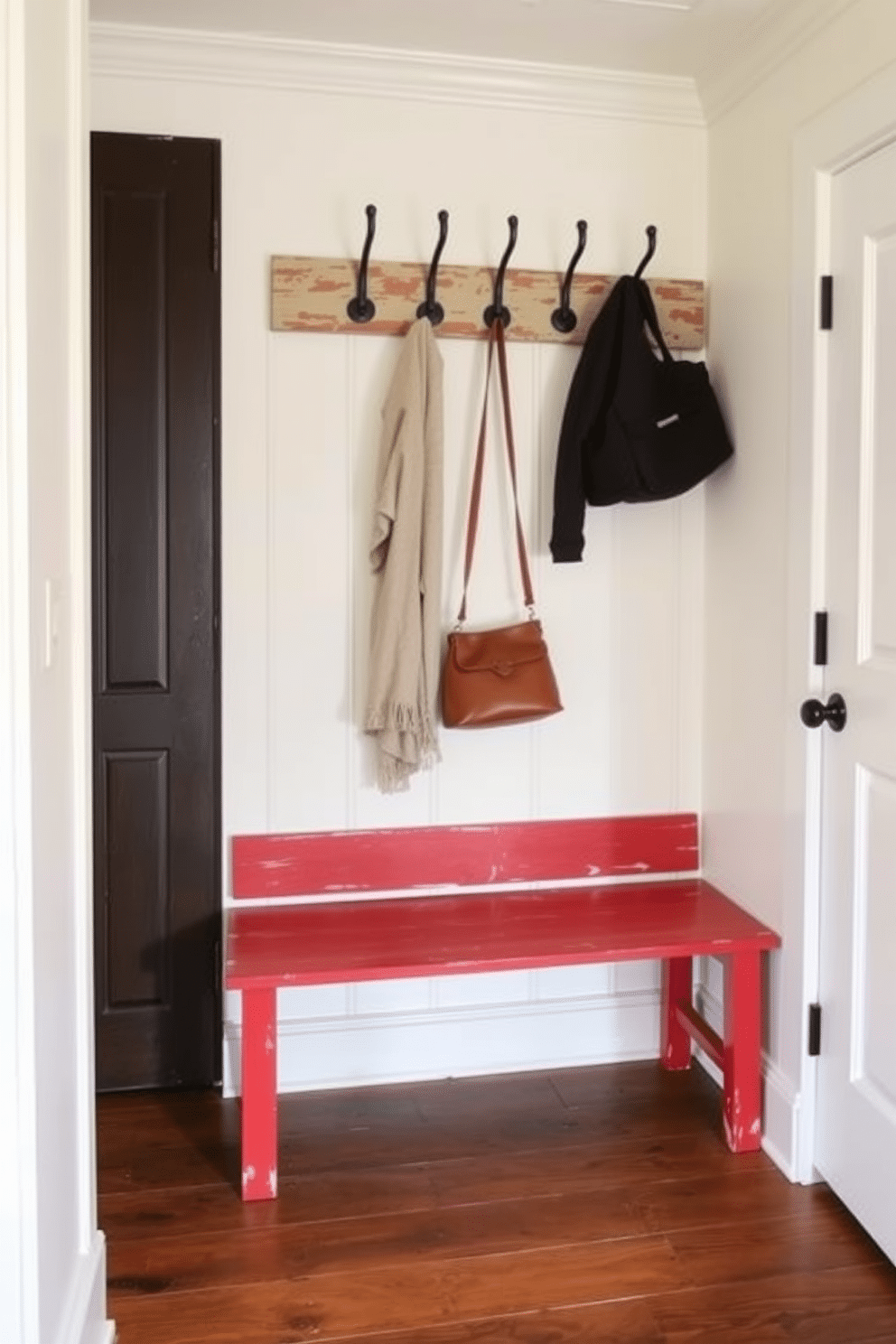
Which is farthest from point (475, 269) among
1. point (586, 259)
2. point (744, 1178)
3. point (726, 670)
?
point (744, 1178)

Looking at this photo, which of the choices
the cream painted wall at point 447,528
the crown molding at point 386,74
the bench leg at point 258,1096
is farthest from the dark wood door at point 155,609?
the bench leg at point 258,1096

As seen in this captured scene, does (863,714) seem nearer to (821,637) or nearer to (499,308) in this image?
(821,637)

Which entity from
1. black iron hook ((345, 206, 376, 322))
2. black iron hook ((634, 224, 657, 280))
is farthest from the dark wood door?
black iron hook ((634, 224, 657, 280))

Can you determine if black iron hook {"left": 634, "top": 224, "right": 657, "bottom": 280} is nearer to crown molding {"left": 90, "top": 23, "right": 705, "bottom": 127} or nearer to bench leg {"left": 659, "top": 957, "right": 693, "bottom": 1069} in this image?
crown molding {"left": 90, "top": 23, "right": 705, "bottom": 127}

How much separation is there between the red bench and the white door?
0.78ft

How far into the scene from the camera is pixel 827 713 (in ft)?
6.97

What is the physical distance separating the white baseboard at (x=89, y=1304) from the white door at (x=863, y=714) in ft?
4.31

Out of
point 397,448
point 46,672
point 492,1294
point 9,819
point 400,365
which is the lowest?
point 492,1294

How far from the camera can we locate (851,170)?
203 centimetres

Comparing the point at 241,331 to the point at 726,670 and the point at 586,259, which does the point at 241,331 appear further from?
the point at 726,670

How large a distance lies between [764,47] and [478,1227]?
2.37 meters

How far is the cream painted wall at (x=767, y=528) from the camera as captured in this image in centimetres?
Answer: 219

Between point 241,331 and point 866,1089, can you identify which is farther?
point 241,331

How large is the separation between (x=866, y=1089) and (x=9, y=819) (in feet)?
5.18
